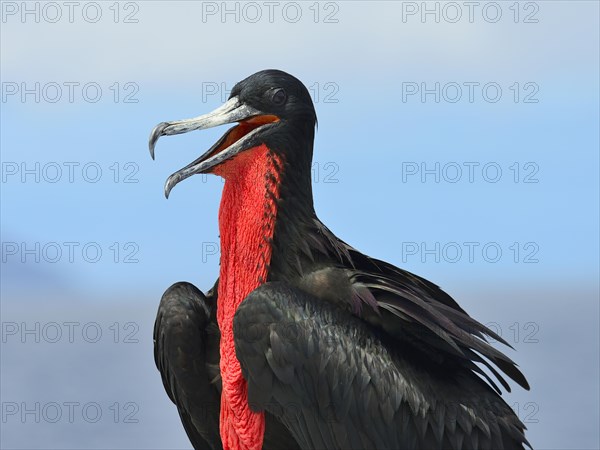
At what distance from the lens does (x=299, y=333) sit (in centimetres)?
606

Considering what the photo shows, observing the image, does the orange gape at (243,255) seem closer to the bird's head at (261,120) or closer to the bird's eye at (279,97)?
the bird's head at (261,120)

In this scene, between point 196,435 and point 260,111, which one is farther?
point 196,435

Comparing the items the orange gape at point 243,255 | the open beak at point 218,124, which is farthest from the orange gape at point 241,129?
the orange gape at point 243,255

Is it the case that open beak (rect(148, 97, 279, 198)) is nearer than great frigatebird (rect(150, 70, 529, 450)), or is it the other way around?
great frigatebird (rect(150, 70, 529, 450))

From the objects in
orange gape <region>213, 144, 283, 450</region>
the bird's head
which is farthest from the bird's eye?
orange gape <region>213, 144, 283, 450</region>

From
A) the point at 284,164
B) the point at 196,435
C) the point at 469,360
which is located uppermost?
the point at 284,164

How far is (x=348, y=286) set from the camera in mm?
6277

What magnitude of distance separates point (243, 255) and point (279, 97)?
2.24 feet

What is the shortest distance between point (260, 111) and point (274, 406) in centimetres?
123

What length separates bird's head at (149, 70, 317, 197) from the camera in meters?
6.30

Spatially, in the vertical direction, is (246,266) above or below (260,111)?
below

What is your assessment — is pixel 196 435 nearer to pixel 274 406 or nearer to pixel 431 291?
pixel 274 406

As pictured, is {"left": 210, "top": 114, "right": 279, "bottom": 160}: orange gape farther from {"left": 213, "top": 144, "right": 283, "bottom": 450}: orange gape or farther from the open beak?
{"left": 213, "top": 144, "right": 283, "bottom": 450}: orange gape

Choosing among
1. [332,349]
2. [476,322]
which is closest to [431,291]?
[476,322]
